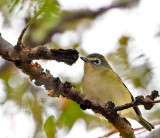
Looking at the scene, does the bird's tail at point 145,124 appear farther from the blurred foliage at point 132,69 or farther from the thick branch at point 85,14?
the thick branch at point 85,14

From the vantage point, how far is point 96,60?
3.95 meters

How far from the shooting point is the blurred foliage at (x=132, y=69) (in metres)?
3.77

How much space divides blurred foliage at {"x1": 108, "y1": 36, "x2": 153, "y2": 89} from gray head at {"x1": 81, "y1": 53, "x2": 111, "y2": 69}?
0.09 meters

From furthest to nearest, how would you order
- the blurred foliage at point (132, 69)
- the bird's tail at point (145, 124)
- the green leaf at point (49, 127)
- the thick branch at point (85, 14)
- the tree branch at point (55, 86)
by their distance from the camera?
the thick branch at point (85, 14)
the blurred foliage at point (132, 69)
the bird's tail at point (145, 124)
the green leaf at point (49, 127)
the tree branch at point (55, 86)

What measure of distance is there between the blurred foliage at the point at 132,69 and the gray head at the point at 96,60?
0.09 m

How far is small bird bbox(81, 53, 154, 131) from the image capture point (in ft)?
10.6

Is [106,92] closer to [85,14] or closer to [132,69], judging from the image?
[132,69]

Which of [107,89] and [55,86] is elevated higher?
[55,86]

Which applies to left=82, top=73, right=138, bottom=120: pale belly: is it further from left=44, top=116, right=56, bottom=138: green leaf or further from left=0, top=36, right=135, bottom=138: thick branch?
left=0, top=36, right=135, bottom=138: thick branch

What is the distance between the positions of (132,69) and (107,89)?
72cm

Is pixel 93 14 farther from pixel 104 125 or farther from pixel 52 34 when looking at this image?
pixel 104 125

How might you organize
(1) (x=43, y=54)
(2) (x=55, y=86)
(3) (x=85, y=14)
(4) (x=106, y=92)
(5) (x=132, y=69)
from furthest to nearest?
(3) (x=85, y=14) < (5) (x=132, y=69) < (4) (x=106, y=92) < (2) (x=55, y=86) < (1) (x=43, y=54)

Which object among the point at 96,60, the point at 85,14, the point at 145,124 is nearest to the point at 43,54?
the point at 145,124

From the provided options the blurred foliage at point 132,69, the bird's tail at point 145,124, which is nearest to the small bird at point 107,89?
the bird's tail at point 145,124
